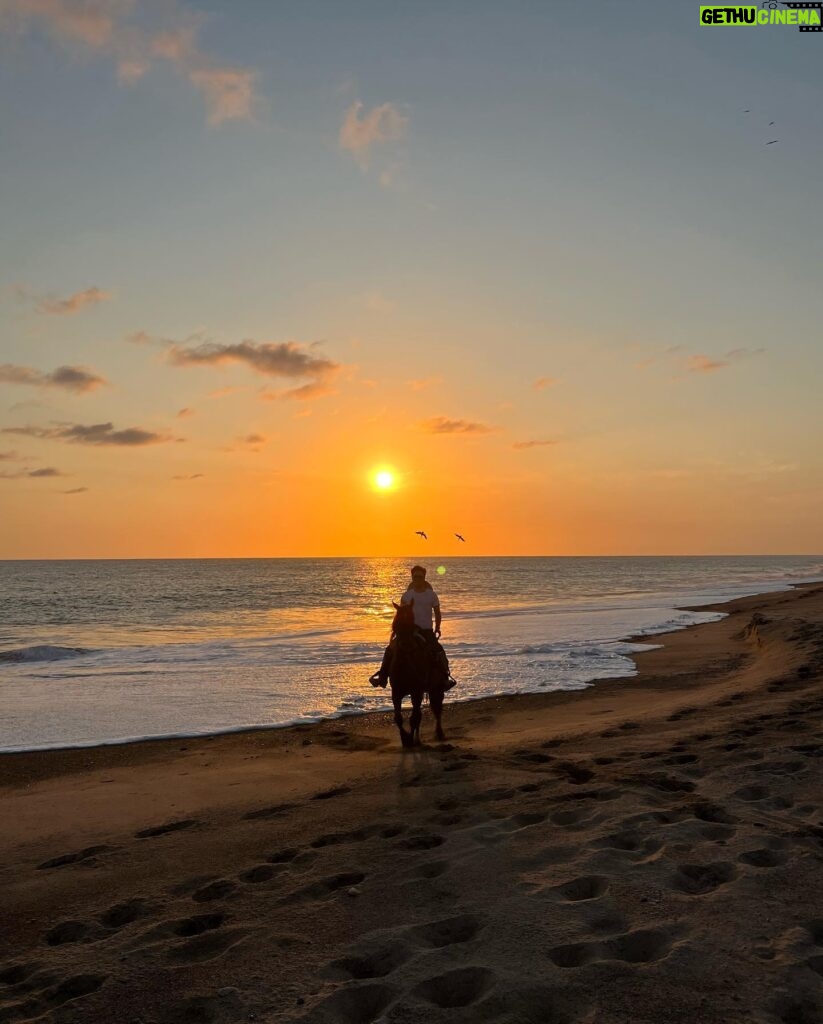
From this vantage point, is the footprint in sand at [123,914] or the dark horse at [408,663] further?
the dark horse at [408,663]

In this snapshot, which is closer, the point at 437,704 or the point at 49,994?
the point at 49,994

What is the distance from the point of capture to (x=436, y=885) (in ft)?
16.8

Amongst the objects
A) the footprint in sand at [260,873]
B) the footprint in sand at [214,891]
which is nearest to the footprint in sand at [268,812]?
the footprint in sand at [260,873]

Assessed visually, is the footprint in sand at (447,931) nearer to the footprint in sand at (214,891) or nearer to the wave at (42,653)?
the footprint in sand at (214,891)

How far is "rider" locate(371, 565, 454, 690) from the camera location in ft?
36.5

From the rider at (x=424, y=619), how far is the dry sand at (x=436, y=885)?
150cm

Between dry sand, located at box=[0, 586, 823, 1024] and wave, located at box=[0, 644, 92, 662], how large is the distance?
1535 centimetres

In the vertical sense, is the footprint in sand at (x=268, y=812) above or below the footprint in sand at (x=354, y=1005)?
below

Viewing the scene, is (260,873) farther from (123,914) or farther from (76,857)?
(76,857)

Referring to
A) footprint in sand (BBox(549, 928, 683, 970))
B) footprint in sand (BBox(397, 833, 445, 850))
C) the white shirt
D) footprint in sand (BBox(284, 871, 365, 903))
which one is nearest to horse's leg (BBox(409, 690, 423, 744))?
the white shirt

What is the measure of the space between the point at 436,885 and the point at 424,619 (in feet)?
21.6

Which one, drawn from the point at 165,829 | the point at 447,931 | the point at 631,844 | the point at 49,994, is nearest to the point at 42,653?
the point at 165,829

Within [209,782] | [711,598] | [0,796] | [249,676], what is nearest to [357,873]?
[209,782]

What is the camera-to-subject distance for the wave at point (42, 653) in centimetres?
2377
